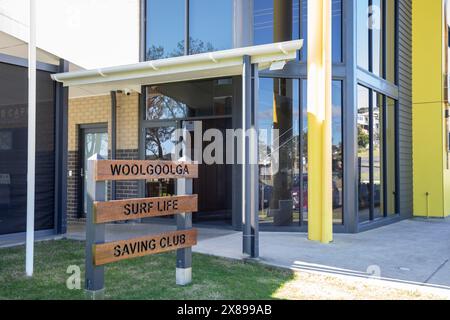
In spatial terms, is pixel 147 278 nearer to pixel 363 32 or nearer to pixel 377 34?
pixel 363 32

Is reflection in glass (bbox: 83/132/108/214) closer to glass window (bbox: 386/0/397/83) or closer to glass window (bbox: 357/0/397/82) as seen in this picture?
glass window (bbox: 357/0/397/82)

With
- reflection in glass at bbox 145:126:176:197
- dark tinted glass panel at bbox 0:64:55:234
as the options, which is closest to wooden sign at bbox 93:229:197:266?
dark tinted glass panel at bbox 0:64:55:234

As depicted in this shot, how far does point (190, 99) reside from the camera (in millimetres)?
8977

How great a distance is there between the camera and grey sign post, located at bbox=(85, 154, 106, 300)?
12.9 ft

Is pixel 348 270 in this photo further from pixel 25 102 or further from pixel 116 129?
pixel 116 129

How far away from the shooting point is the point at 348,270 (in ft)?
17.8

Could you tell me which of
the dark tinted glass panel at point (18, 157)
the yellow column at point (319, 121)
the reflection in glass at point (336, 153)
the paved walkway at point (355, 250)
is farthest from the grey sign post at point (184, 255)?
the reflection in glass at point (336, 153)

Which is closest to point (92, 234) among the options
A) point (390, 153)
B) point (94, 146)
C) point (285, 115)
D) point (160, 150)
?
point (285, 115)

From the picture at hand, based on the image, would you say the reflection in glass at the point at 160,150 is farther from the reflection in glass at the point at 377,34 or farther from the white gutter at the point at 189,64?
the reflection in glass at the point at 377,34

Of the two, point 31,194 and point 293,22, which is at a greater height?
point 293,22

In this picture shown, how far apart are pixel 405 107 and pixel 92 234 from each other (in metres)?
9.41

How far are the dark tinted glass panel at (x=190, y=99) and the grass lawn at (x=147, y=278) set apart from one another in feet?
11.6
